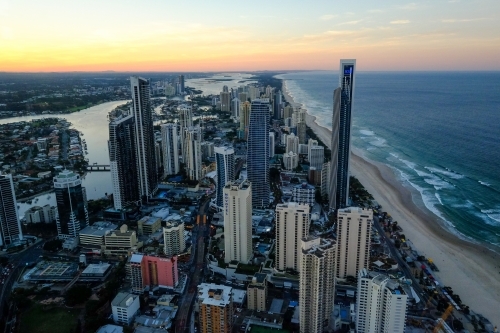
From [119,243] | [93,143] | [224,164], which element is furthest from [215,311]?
[93,143]

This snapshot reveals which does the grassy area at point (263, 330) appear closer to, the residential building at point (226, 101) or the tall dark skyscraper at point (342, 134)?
the tall dark skyscraper at point (342, 134)

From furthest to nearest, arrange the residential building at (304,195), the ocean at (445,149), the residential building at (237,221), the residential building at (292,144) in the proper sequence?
the residential building at (292,144), the residential building at (304,195), the ocean at (445,149), the residential building at (237,221)

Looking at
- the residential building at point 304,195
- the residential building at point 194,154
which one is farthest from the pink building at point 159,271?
the residential building at point 194,154

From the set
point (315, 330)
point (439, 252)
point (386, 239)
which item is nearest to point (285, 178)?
point (386, 239)

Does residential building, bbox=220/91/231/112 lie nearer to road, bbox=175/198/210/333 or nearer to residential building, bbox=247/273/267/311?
road, bbox=175/198/210/333

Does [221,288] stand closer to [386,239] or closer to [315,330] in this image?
[315,330]

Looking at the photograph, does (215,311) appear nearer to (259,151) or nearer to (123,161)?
(259,151)

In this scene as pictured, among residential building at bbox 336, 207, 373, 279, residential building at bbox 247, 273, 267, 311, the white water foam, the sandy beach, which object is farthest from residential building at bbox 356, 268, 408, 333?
the white water foam
